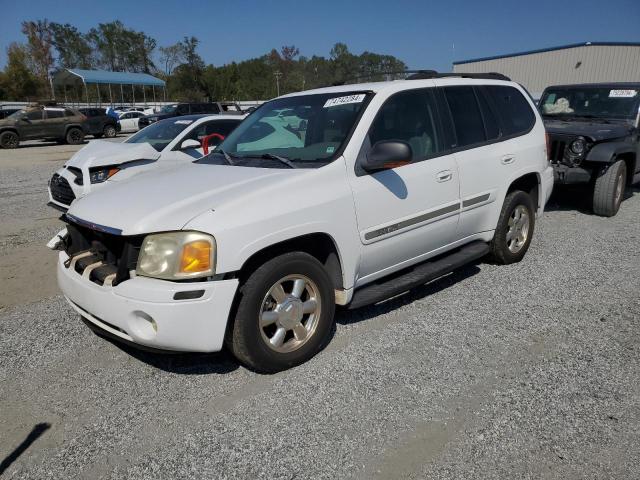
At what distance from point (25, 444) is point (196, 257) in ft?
4.35

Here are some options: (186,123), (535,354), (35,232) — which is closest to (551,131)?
(535,354)

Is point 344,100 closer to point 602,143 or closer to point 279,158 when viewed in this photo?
point 279,158

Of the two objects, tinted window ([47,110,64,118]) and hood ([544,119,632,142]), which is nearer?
hood ([544,119,632,142])

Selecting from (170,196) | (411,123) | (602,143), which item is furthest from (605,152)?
(170,196)

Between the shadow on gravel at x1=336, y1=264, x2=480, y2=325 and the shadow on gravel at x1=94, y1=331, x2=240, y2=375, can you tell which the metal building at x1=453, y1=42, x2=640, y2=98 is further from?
→ the shadow on gravel at x1=94, y1=331, x2=240, y2=375

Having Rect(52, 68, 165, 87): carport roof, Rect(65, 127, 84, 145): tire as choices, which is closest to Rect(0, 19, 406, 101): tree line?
Rect(52, 68, 165, 87): carport roof

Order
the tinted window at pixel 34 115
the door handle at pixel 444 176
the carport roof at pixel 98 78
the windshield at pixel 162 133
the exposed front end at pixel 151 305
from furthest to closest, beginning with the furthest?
the carport roof at pixel 98 78
the tinted window at pixel 34 115
the windshield at pixel 162 133
the door handle at pixel 444 176
the exposed front end at pixel 151 305

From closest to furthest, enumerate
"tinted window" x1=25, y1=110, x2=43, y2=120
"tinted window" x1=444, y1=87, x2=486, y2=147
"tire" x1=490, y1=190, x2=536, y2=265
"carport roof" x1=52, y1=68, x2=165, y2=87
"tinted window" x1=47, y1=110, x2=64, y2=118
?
"tinted window" x1=444, y1=87, x2=486, y2=147
"tire" x1=490, y1=190, x2=536, y2=265
"tinted window" x1=25, y1=110, x2=43, y2=120
"tinted window" x1=47, y1=110, x2=64, y2=118
"carport roof" x1=52, y1=68, x2=165, y2=87

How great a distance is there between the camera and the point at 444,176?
3893 millimetres

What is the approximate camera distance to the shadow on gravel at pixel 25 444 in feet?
7.92

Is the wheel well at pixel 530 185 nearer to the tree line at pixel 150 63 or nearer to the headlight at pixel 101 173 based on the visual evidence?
the headlight at pixel 101 173

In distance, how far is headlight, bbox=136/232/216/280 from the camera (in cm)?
266

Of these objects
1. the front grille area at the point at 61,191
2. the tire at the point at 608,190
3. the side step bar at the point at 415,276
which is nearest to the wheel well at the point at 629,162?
the tire at the point at 608,190

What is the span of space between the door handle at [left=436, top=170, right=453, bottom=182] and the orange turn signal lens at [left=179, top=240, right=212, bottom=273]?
2025 millimetres
